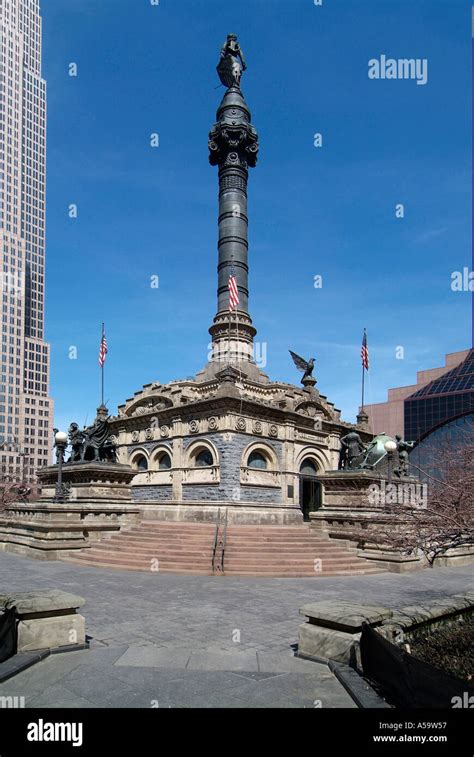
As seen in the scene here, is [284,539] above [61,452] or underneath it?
underneath

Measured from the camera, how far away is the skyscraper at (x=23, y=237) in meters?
128

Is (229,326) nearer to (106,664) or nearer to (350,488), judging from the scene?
(350,488)

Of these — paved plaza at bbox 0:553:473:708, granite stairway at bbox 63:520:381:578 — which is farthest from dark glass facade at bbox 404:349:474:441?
paved plaza at bbox 0:553:473:708

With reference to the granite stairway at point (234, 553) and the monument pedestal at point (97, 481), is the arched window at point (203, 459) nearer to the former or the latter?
the monument pedestal at point (97, 481)

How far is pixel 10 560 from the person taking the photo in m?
21.7

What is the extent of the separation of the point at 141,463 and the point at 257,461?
8.77 m

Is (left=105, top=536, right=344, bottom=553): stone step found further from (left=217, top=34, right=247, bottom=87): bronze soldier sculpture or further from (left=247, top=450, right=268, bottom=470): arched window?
(left=217, top=34, right=247, bottom=87): bronze soldier sculpture

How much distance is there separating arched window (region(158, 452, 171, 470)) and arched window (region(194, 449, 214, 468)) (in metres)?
2.76

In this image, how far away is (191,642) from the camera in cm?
959

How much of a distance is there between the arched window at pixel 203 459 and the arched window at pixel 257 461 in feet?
6.23

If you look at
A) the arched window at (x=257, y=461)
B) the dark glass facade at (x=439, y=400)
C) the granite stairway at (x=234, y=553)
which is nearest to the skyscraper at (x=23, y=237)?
the dark glass facade at (x=439, y=400)

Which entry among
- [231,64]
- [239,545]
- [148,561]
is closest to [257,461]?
[239,545]
